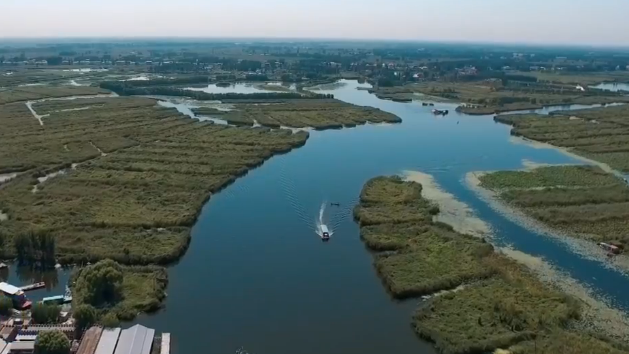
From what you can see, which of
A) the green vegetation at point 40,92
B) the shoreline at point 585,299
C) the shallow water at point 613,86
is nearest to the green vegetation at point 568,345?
the shoreline at point 585,299

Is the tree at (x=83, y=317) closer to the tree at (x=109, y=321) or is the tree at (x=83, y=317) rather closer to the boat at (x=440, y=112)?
the tree at (x=109, y=321)

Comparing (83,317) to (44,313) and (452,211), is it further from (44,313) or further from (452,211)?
(452,211)

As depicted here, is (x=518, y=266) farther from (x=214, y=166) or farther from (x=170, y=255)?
(x=214, y=166)

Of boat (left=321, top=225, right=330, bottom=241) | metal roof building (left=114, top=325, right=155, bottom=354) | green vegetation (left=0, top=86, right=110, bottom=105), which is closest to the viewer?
metal roof building (left=114, top=325, right=155, bottom=354)

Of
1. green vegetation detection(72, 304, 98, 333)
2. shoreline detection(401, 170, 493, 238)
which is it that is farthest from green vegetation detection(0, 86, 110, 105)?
green vegetation detection(72, 304, 98, 333)

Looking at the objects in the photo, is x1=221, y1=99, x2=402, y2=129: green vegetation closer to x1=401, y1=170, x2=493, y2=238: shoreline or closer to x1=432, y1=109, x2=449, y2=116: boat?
x1=432, y1=109, x2=449, y2=116: boat

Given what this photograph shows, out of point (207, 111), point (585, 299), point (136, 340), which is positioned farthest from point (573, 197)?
point (207, 111)

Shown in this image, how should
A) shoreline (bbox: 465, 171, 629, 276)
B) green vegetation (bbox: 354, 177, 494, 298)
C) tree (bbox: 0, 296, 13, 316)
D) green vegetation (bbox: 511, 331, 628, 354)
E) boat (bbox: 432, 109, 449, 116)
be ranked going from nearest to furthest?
green vegetation (bbox: 511, 331, 628, 354) → tree (bbox: 0, 296, 13, 316) → green vegetation (bbox: 354, 177, 494, 298) → shoreline (bbox: 465, 171, 629, 276) → boat (bbox: 432, 109, 449, 116)

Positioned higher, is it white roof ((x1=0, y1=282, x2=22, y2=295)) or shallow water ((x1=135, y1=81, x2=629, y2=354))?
white roof ((x1=0, y1=282, x2=22, y2=295))
